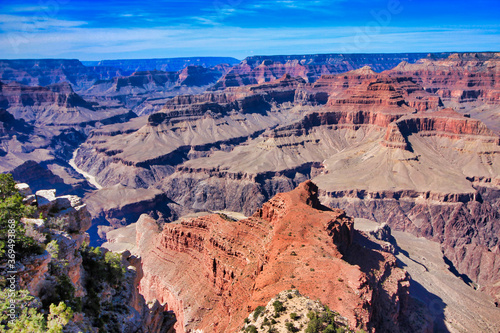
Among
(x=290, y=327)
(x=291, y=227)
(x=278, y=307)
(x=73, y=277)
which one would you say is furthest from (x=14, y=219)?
(x=291, y=227)

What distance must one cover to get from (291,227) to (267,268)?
7.49m

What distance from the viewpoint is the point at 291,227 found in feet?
135

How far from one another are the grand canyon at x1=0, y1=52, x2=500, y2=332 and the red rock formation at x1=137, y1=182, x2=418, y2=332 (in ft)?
0.70

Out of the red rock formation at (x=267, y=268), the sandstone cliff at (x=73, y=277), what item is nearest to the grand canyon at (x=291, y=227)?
the sandstone cliff at (x=73, y=277)

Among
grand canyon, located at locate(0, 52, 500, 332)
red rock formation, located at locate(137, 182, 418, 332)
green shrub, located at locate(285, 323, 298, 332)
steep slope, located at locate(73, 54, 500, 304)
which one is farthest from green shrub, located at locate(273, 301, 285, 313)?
steep slope, located at locate(73, 54, 500, 304)

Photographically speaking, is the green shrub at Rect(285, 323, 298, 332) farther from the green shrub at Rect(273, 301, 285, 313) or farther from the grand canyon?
the green shrub at Rect(273, 301, 285, 313)

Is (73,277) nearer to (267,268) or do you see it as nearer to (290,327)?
(290,327)

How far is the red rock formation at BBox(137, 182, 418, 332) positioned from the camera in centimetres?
3070

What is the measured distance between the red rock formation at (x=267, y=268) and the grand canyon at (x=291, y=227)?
0.21 meters

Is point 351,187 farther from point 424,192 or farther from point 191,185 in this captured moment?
point 191,185

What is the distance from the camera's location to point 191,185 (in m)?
147

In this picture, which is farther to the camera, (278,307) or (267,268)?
(267,268)

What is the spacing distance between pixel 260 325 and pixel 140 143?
176297mm

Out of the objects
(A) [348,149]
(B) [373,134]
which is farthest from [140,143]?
(B) [373,134]
